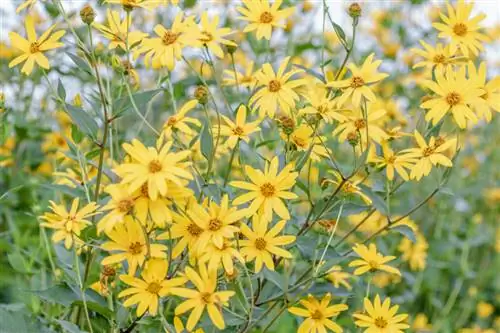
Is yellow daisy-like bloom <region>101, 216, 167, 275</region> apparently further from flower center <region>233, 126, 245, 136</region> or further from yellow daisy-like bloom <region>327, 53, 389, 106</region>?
yellow daisy-like bloom <region>327, 53, 389, 106</region>

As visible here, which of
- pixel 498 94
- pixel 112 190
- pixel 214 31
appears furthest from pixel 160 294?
pixel 498 94

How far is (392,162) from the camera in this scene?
1401 millimetres

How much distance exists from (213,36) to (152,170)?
0.37 meters

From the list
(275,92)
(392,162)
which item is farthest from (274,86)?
(392,162)

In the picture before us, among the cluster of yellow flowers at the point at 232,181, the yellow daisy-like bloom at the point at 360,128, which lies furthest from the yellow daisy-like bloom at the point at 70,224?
the yellow daisy-like bloom at the point at 360,128

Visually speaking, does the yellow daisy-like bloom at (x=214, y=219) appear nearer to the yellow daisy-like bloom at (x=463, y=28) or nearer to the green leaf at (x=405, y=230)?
the green leaf at (x=405, y=230)

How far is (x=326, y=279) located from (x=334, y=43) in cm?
182

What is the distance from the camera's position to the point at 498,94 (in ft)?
4.56

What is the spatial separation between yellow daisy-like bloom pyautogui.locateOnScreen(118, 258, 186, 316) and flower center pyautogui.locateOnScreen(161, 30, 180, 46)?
0.34 metres

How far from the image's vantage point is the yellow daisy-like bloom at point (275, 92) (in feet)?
4.31

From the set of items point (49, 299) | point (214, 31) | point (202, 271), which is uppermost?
point (214, 31)

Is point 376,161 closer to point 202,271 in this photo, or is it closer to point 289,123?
point 289,123

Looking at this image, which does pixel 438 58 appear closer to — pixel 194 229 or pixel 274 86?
pixel 274 86

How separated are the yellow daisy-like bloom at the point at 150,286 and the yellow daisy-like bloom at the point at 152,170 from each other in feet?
0.47
